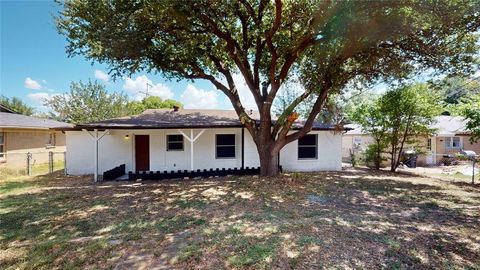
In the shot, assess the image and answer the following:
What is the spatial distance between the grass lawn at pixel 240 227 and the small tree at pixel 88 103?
17.8m

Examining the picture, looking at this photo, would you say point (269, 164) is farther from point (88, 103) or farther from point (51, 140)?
point (88, 103)

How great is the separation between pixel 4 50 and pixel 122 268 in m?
10.2

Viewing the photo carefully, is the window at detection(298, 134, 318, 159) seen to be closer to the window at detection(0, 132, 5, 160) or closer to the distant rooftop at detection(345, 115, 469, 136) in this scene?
the distant rooftop at detection(345, 115, 469, 136)

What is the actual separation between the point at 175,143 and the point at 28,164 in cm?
671

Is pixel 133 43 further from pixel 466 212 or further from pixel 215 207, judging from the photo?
pixel 466 212

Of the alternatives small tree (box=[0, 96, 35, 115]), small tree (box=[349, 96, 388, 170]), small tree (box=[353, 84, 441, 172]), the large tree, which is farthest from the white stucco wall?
small tree (box=[0, 96, 35, 115])

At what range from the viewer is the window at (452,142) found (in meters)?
20.4

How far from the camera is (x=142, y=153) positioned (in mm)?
12844

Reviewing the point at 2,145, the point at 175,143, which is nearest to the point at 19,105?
the point at 2,145

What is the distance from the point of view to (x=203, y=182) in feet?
33.6

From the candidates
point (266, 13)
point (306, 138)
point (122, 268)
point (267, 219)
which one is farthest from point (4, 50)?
point (306, 138)

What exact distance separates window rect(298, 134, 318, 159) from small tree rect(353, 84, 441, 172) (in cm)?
316

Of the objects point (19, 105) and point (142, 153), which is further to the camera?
point (19, 105)

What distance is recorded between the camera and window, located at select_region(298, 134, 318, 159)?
13.6m
